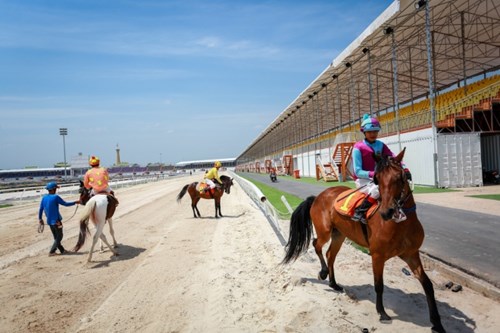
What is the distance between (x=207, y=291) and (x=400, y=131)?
60.8 feet

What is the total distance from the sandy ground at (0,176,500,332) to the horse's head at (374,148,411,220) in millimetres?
1352

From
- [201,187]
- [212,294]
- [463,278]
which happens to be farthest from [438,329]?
[201,187]

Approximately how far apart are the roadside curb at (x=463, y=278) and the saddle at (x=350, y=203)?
2.08 metres

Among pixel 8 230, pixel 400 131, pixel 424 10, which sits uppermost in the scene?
pixel 424 10

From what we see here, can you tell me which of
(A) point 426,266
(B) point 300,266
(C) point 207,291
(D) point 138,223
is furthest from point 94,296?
(D) point 138,223

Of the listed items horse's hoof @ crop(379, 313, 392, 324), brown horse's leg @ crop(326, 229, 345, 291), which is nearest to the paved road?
horse's hoof @ crop(379, 313, 392, 324)

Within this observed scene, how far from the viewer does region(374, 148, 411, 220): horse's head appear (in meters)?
3.54

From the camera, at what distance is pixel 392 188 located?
11.8 feet

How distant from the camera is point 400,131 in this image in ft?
66.5

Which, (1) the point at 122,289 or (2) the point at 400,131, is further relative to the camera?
(2) the point at 400,131

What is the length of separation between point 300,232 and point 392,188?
2.35 meters

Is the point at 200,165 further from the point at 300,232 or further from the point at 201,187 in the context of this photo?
the point at 300,232

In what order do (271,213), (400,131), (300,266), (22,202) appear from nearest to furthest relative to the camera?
(300,266)
(271,213)
(400,131)
(22,202)

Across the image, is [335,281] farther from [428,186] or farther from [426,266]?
[428,186]
